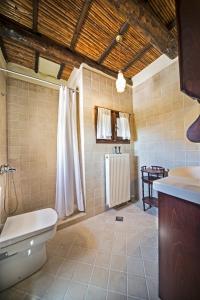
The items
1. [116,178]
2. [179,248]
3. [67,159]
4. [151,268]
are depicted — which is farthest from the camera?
[116,178]

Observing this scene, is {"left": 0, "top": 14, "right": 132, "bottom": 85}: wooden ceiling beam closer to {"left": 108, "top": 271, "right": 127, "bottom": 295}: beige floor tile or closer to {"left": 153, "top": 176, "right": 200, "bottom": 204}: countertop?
{"left": 153, "top": 176, "right": 200, "bottom": 204}: countertop

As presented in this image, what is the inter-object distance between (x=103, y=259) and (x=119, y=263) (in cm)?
15

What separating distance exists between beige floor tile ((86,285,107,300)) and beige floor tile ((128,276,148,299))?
7.5 inches

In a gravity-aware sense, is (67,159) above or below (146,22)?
below

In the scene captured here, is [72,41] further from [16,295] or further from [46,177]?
[16,295]

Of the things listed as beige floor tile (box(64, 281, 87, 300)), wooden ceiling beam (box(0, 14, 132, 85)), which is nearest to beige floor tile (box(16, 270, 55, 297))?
beige floor tile (box(64, 281, 87, 300))

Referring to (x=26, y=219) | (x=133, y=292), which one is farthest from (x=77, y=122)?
(x=133, y=292)

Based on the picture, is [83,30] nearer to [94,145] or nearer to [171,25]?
[171,25]

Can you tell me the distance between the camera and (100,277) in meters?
1.07

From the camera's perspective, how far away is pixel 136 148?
2611 millimetres

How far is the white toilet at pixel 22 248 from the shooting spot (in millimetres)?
995

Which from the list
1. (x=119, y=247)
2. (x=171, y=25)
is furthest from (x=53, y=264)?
(x=171, y=25)

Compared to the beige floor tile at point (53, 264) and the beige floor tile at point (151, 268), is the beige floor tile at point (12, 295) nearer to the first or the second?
the beige floor tile at point (53, 264)

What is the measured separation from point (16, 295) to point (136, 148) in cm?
239
